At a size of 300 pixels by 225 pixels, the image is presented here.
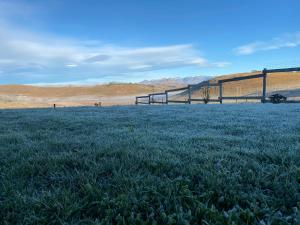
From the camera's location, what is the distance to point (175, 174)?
2502 mm

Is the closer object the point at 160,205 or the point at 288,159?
the point at 160,205

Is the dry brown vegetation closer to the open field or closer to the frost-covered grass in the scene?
the open field

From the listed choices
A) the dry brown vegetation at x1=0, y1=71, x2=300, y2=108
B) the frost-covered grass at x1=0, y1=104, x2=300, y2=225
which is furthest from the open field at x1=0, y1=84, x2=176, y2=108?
the frost-covered grass at x1=0, y1=104, x2=300, y2=225

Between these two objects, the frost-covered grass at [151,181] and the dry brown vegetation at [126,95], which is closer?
the frost-covered grass at [151,181]

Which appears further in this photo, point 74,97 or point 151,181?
point 74,97

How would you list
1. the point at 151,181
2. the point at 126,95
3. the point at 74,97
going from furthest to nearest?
1. the point at 126,95
2. the point at 74,97
3. the point at 151,181

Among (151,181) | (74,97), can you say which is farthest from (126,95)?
(151,181)

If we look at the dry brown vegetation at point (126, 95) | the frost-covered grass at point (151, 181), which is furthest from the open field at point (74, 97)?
the frost-covered grass at point (151, 181)

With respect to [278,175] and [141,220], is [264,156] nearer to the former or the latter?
[278,175]

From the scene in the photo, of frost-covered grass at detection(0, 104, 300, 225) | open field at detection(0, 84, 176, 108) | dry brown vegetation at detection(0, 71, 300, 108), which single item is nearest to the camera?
frost-covered grass at detection(0, 104, 300, 225)

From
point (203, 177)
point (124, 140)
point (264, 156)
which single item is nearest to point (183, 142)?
point (124, 140)

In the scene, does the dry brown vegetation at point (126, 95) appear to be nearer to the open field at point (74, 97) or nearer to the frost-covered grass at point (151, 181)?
the open field at point (74, 97)

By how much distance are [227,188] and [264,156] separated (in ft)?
3.11

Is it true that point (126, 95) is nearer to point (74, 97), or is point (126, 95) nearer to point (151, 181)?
point (74, 97)
